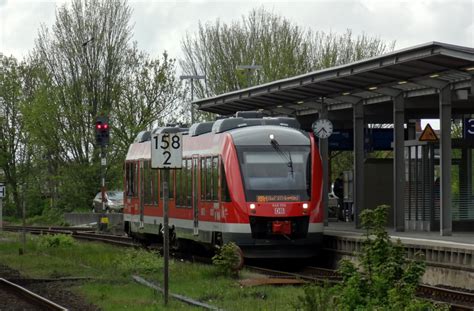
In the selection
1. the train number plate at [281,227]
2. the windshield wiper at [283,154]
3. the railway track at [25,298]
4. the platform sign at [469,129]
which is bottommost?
the railway track at [25,298]

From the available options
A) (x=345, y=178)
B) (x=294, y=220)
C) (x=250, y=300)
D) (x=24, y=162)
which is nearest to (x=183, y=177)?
(x=294, y=220)

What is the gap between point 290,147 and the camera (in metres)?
26.5

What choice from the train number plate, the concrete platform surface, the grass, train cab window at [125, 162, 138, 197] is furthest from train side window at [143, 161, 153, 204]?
the train number plate

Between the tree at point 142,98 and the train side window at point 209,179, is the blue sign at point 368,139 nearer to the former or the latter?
the train side window at point 209,179

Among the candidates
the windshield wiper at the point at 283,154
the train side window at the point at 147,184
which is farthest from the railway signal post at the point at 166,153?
the train side window at the point at 147,184

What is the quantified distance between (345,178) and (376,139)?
5.47m

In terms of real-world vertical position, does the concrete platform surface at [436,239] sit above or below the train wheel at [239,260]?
above

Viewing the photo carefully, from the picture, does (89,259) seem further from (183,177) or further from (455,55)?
(455,55)

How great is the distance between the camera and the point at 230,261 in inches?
930

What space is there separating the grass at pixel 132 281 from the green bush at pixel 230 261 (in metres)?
0.19

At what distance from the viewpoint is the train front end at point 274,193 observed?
25672mm

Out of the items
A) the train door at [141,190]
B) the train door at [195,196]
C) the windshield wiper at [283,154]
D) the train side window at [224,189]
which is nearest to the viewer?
the train side window at [224,189]

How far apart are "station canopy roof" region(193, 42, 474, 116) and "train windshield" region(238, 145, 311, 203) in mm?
2484

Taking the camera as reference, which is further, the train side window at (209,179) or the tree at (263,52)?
the tree at (263,52)
